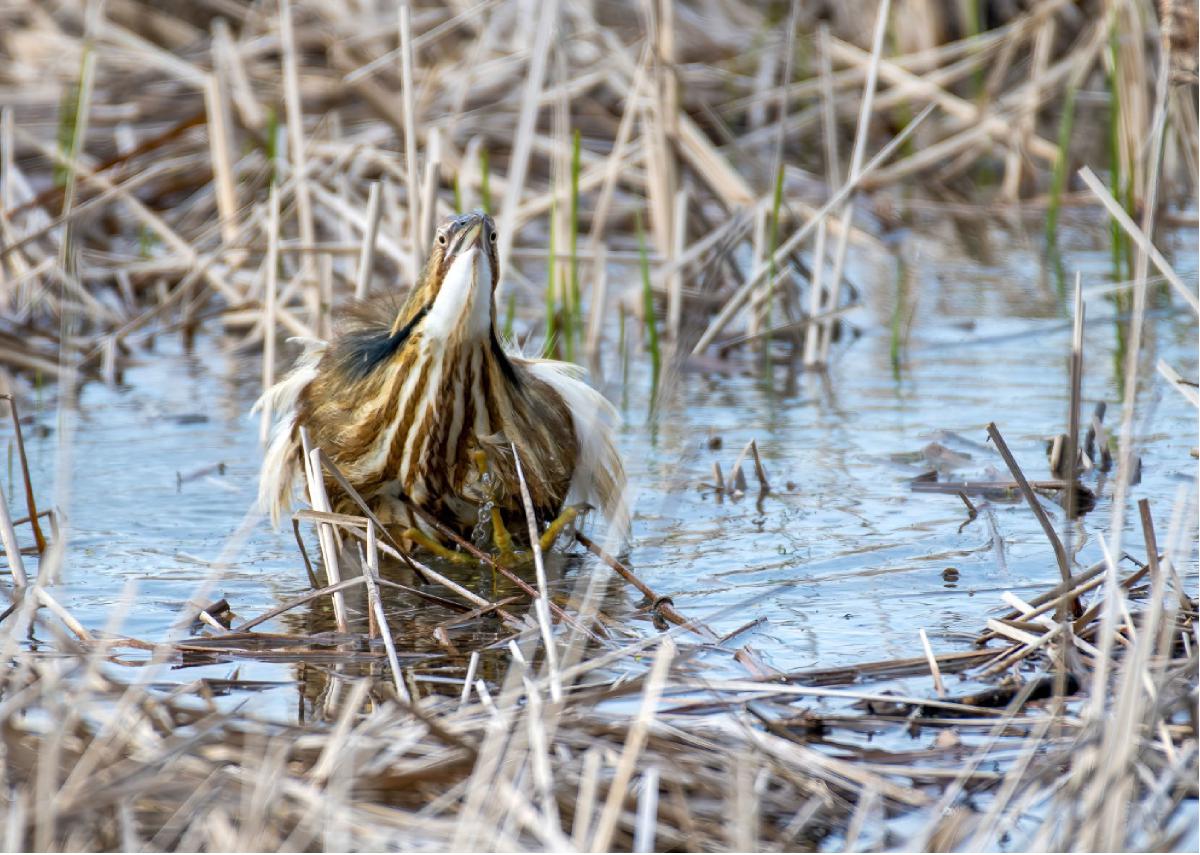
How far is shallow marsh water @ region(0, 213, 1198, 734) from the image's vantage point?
274cm

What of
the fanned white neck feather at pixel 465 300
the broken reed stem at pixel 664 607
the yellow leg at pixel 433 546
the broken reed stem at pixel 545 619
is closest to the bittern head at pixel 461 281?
the fanned white neck feather at pixel 465 300

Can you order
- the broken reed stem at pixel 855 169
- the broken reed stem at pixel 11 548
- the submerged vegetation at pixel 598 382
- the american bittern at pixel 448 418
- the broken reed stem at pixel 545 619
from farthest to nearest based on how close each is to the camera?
the broken reed stem at pixel 855 169 < the american bittern at pixel 448 418 < the broken reed stem at pixel 11 548 < the broken reed stem at pixel 545 619 < the submerged vegetation at pixel 598 382

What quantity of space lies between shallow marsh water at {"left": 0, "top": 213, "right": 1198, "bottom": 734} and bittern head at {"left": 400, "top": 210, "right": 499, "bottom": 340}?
1.44 feet

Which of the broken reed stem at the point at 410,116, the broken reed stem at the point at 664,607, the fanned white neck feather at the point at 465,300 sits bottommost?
the broken reed stem at the point at 664,607

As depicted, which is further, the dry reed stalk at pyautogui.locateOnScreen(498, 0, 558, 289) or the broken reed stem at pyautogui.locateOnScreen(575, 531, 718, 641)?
the dry reed stalk at pyautogui.locateOnScreen(498, 0, 558, 289)

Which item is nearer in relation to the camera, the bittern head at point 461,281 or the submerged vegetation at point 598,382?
the submerged vegetation at point 598,382

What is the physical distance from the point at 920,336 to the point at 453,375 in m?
2.28

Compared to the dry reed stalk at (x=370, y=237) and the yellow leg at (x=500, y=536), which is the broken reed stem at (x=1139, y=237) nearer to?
the yellow leg at (x=500, y=536)

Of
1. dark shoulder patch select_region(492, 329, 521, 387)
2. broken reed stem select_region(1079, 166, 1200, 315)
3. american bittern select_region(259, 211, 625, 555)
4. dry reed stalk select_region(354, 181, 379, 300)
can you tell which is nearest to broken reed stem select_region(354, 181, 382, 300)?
dry reed stalk select_region(354, 181, 379, 300)

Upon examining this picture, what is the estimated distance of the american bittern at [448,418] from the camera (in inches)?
114

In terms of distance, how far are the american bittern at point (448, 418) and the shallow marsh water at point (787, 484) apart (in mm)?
141

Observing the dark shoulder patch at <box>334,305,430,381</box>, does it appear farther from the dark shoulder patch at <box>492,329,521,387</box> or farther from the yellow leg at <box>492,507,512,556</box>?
the yellow leg at <box>492,507,512,556</box>

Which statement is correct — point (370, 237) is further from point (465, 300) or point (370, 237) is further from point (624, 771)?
point (624, 771)

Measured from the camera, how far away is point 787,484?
356cm
